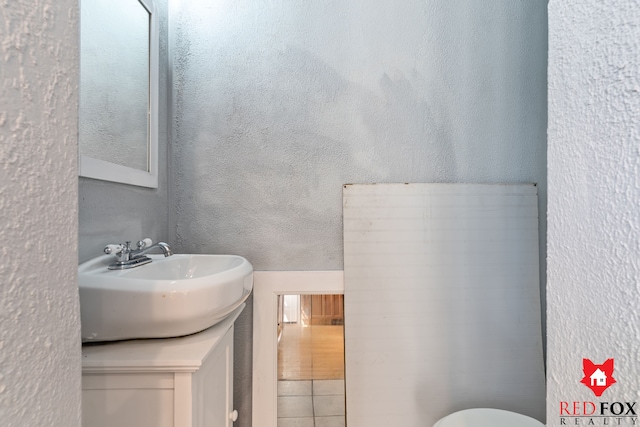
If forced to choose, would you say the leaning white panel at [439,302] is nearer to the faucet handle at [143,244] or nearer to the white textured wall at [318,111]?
the white textured wall at [318,111]

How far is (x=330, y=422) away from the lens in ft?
4.52

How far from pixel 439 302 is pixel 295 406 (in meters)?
0.78

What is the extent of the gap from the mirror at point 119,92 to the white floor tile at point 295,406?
1068 mm

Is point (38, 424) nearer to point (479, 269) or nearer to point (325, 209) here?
point (325, 209)

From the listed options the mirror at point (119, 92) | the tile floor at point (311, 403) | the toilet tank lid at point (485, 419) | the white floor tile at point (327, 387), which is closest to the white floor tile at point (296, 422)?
the tile floor at point (311, 403)

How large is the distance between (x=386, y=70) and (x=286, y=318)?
1.20 meters

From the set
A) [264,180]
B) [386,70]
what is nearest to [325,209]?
[264,180]

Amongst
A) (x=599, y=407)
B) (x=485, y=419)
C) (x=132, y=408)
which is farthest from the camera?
(x=485, y=419)

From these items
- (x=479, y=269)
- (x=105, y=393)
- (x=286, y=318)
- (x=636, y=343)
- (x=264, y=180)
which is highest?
(x=264, y=180)

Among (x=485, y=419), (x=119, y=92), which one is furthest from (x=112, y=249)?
(x=485, y=419)

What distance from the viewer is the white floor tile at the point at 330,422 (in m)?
1.38

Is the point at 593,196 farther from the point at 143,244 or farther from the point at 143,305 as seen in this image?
the point at 143,244

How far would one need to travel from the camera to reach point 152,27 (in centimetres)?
121

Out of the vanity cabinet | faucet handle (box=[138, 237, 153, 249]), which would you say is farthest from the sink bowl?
faucet handle (box=[138, 237, 153, 249])
